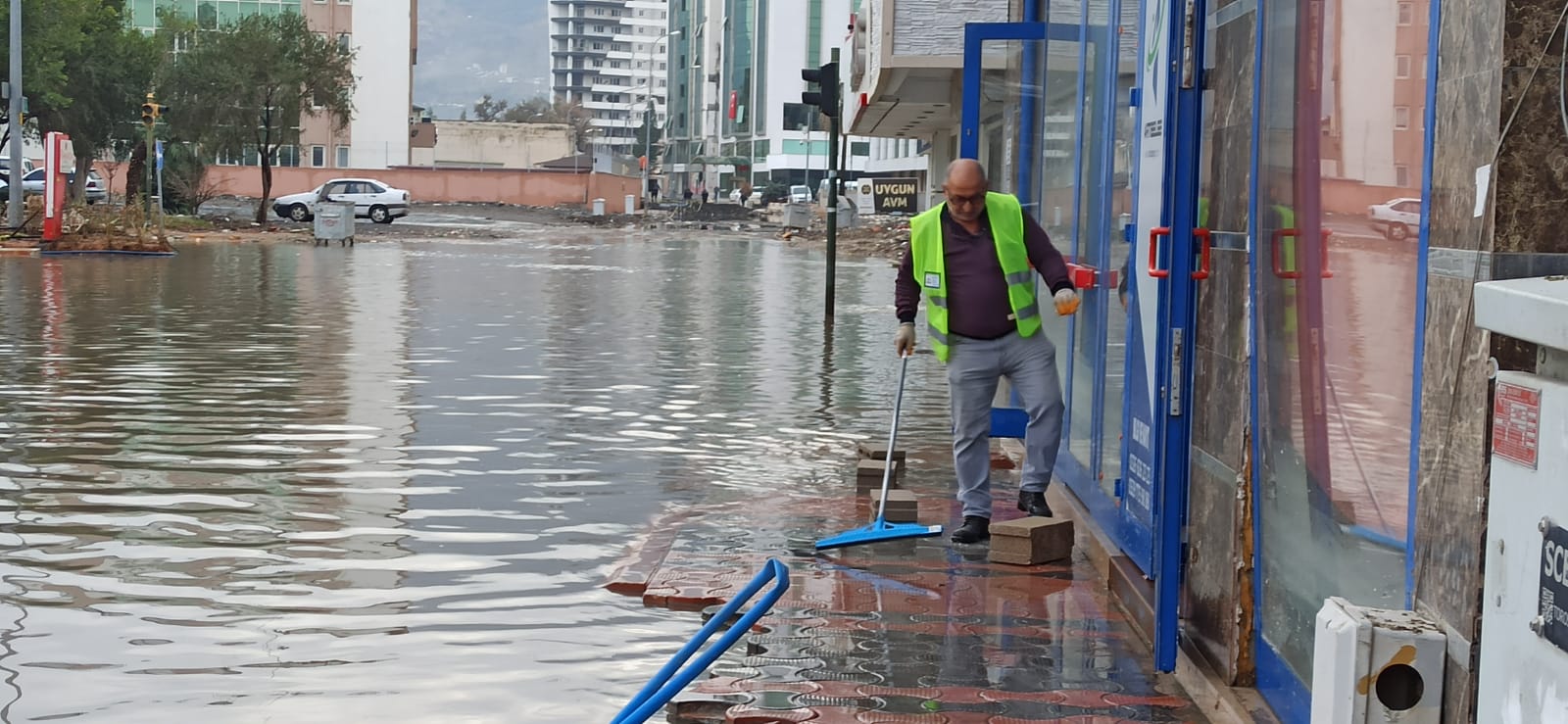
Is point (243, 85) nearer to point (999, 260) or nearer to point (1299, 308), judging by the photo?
point (999, 260)

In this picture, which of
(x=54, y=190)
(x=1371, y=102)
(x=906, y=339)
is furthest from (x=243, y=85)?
(x=1371, y=102)

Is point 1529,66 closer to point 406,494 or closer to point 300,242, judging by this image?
point 406,494

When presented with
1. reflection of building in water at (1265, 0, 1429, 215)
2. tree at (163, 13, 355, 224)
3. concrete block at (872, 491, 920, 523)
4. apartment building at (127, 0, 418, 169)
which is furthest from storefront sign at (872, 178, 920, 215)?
reflection of building in water at (1265, 0, 1429, 215)

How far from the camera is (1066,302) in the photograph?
25.1 ft

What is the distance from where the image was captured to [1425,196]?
12.5 ft

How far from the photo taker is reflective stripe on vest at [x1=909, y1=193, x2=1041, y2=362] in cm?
805

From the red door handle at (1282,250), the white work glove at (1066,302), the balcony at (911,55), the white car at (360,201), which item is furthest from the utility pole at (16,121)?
the red door handle at (1282,250)

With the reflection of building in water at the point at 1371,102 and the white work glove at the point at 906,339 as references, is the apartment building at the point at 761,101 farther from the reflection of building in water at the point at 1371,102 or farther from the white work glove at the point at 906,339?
the reflection of building in water at the point at 1371,102

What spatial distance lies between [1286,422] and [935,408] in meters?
8.78

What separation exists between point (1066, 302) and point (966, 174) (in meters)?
0.74

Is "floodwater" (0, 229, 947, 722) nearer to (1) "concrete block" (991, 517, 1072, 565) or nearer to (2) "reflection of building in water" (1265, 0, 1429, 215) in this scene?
(1) "concrete block" (991, 517, 1072, 565)

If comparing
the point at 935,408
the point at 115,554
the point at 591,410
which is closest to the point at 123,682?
the point at 115,554

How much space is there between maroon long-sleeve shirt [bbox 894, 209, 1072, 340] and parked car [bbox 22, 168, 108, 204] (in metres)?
51.5

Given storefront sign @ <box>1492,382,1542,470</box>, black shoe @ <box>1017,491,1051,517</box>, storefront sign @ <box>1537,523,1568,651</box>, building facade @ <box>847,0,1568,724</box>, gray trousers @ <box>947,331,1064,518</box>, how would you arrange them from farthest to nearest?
black shoe @ <box>1017,491,1051,517</box>, gray trousers @ <box>947,331,1064,518</box>, building facade @ <box>847,0,1568,724</box>, storefront sign @ <box>1492,382,1542,470</box>, storefront sign @ <box>1537,523,1568,651</box>
